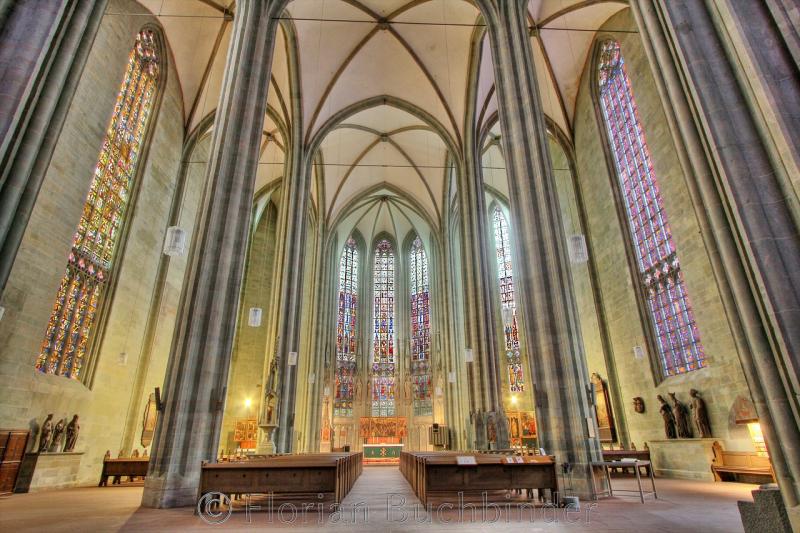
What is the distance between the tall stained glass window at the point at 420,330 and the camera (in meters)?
26.1

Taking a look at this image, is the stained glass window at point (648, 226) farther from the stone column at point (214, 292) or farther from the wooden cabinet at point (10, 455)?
the wooden cabinet at point (10, 455)

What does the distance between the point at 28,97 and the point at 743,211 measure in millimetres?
7613

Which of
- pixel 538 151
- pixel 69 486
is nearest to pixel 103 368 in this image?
pixel 69 486

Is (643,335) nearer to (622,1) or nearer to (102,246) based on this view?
(622,1)

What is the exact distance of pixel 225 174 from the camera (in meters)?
8.48

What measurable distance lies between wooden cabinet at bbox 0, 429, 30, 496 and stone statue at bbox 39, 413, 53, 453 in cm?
45

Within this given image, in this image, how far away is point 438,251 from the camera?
80.7 feet

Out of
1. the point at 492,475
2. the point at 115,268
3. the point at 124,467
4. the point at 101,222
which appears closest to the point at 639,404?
the point at 492,475

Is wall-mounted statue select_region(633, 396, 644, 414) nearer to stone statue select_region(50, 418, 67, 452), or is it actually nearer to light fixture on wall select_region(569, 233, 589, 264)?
light fixture on wall select_region(569, 233, 589, 264)

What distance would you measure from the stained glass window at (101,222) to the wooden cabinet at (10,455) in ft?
5.26

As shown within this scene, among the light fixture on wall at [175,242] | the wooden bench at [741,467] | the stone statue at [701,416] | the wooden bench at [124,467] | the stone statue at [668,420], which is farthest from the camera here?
the stone statue at [668,420]

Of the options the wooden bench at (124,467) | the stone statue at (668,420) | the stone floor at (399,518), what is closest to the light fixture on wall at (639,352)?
the stone statue at (668,420)

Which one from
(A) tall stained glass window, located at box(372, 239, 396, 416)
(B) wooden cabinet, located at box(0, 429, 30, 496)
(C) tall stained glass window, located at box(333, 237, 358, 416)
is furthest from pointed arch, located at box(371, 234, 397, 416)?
(B) wooden cabinet, located at box(0, 429, 30, 496)

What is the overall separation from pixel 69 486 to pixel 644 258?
1691 cm
